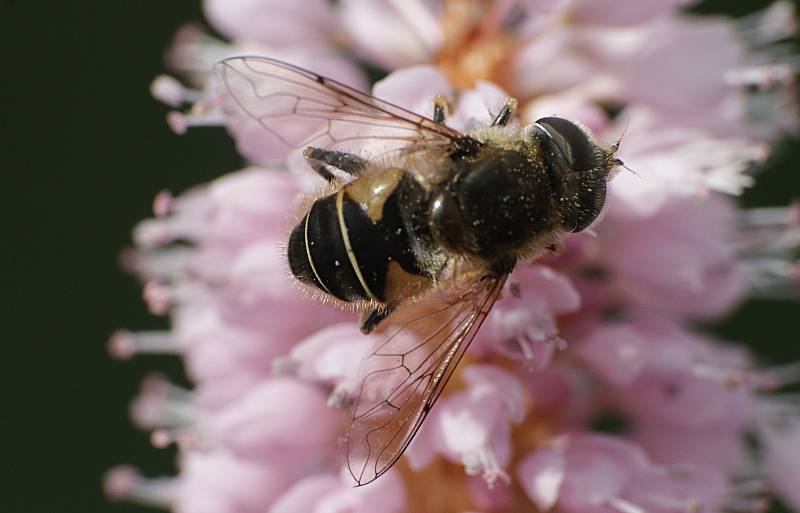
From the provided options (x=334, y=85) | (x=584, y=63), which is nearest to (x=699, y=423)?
(x=584, y=63)

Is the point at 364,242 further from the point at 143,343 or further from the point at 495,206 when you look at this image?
the point at 143,343

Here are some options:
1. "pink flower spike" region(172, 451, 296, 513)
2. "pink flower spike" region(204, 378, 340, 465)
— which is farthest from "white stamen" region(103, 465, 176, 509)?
"pink flower spike" region(204, 378, 340, 465)

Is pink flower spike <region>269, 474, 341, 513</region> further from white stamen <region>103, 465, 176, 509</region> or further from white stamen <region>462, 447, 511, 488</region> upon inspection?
white stamen <region>103, 465, 176, 509</region>

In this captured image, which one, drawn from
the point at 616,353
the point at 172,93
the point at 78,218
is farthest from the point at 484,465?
the point at 78,218

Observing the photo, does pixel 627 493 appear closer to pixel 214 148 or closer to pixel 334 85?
pixel 334 85

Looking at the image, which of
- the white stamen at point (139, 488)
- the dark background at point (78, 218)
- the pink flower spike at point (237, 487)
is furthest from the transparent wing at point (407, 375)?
the dark background at point (78, 218)

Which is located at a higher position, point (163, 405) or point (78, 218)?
point (78, 218)

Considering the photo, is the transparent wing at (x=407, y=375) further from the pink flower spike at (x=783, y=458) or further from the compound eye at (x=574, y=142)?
the pink flower spike at (x=783, y=458)
